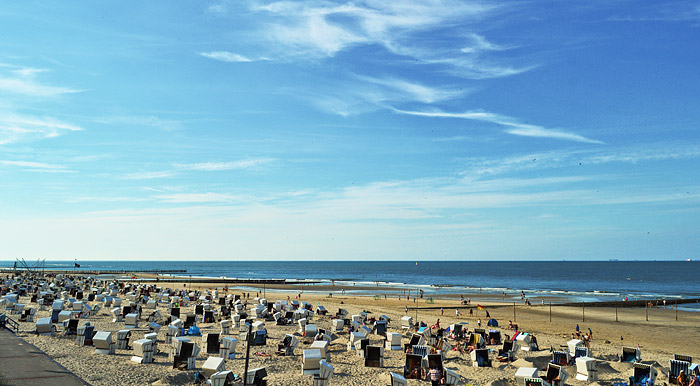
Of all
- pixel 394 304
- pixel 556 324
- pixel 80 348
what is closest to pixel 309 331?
pixel 80 348

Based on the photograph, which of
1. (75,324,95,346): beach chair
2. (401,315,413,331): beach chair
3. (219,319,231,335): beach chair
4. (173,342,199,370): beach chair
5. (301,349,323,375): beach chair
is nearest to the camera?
(301,349,323,375): beach chair

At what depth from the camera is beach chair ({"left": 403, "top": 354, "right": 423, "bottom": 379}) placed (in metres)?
20.9

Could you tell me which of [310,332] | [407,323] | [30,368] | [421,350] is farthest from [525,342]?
[30,368]

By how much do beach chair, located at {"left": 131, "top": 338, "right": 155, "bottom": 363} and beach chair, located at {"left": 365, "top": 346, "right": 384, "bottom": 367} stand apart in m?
9.75

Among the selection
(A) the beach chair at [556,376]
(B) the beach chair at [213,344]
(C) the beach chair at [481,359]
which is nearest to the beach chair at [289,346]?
(B) the beach chair at [213,344]

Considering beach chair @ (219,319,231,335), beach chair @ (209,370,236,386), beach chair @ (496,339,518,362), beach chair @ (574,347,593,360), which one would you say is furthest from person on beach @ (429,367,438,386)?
beach chair @ (219,319,231,335)

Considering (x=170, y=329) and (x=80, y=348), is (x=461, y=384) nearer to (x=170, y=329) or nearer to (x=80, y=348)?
(x=170, y=329)

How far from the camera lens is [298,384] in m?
19.3

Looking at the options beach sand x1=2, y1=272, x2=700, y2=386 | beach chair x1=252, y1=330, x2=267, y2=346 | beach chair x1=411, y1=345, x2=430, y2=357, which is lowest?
beach sand x1=2, y1=272, x2=700, y2=386

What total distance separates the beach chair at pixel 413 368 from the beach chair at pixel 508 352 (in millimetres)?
5744

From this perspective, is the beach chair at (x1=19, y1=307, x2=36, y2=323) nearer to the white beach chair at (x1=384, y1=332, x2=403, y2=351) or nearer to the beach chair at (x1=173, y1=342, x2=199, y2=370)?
the beach chair at (x1=173, y1=342, x2=199, y2=370)

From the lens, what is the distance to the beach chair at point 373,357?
75.3 feet

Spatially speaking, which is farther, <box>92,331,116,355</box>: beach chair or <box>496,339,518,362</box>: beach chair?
<box>496,339,518,362</box>: beach chair

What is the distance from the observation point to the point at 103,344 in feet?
76.8
